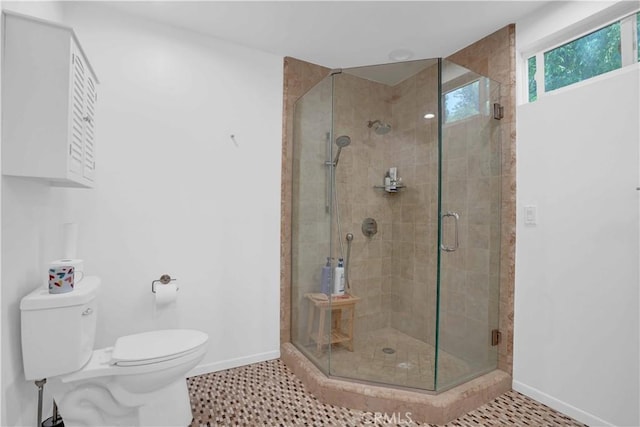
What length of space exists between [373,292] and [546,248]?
116 centimetres

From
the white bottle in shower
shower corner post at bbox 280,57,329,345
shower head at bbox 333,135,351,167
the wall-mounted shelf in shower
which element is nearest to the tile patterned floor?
shower corner post at bbox 280,57,329,345

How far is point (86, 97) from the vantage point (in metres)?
1.55

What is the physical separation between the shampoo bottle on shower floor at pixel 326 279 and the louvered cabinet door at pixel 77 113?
1.57 m

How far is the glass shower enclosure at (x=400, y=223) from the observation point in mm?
1980

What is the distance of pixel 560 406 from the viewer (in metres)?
1.81

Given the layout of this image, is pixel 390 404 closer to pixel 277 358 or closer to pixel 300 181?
pixel 277 358

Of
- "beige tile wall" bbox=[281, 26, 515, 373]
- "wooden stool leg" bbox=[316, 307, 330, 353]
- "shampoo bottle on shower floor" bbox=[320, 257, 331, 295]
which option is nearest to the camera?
"beige tile wall" bbox=[281, 26, 515, 373]

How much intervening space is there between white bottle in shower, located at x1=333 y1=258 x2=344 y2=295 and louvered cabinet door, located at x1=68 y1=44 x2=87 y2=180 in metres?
1.63

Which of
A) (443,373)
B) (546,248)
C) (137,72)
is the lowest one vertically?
(443,373)

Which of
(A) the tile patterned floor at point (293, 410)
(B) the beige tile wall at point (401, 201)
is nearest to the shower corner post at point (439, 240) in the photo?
(B) the beige tile wall at point (401, 201)

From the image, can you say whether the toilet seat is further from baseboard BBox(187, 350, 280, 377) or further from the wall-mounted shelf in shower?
the wall-mounted shelf in shower

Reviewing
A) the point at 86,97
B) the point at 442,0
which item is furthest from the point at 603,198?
the point at 86,97

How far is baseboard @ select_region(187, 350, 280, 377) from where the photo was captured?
7.30ft

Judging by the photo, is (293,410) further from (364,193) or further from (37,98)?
(37,98)
